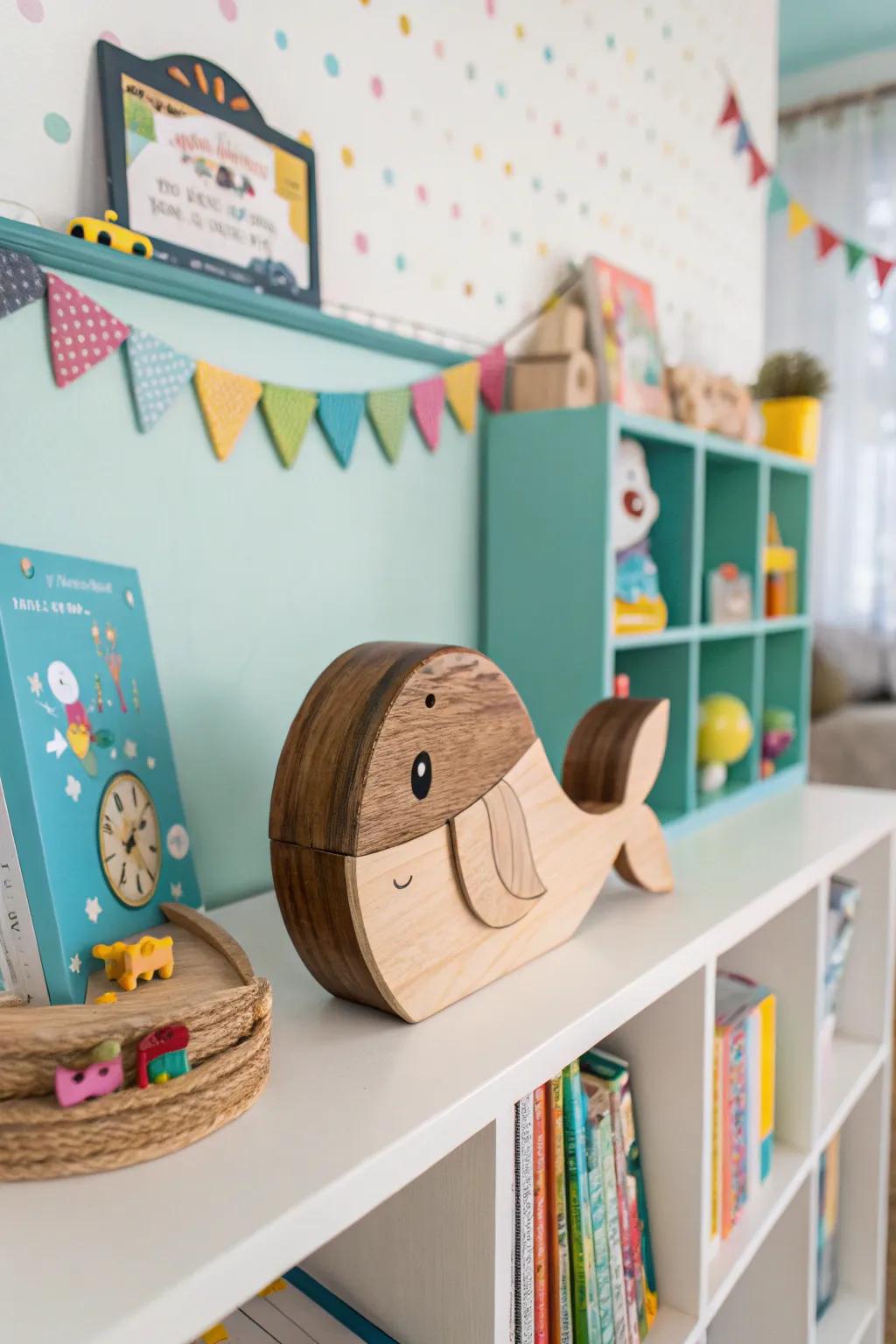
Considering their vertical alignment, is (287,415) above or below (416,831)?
above

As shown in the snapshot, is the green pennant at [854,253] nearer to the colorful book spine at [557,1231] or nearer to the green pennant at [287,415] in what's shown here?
the green pennant at [287,415]

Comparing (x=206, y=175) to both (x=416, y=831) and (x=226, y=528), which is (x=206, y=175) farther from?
(x=416, y=831)

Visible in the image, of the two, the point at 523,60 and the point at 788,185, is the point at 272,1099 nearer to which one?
the point at 523,60

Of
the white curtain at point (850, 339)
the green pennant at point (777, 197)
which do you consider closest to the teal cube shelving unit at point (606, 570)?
the green pennant at point (777, 197)

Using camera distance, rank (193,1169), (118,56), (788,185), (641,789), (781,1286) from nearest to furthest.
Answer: (193,1169) → (118,56) → (641,789) → (781,1286) → (788,185)

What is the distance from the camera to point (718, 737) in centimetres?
145

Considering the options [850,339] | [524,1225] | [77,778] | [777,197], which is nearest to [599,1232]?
[524,1225]

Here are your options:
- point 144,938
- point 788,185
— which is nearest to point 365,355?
point 144,938

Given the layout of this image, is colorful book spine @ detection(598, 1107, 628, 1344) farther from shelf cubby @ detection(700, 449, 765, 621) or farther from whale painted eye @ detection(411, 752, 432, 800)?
shelf cubby @ detection(700, 449, 765, 621)

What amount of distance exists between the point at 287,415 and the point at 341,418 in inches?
3.0

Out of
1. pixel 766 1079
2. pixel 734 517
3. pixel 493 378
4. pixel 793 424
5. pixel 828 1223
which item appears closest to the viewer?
pixel 766 1079

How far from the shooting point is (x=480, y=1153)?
656 mm

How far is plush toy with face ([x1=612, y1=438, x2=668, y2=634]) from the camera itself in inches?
49.3

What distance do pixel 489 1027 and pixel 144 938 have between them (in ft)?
0.77
